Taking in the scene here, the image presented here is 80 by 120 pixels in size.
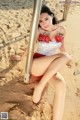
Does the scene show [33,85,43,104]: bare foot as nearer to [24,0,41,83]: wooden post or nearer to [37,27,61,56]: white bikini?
[24,0,41,83]: wooden post

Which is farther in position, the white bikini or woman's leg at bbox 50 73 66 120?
the white bikini

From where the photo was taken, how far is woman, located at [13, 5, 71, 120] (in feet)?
4.64

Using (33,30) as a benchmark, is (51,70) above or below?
below

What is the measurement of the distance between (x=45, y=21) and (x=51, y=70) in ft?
0.90

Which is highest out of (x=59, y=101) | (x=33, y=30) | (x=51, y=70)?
(x=33, y=30)

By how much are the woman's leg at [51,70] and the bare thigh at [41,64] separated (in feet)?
0.06

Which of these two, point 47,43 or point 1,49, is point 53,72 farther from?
point 1,49

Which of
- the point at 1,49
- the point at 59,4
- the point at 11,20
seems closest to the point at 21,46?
the point at 1,49

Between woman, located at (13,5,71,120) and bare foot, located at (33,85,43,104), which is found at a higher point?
woman, located at (13,5,71,120)

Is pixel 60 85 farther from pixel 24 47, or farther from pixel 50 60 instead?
pixel 24 47

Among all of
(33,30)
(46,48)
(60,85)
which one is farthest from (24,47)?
(33,30)

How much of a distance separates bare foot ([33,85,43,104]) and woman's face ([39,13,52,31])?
13.3 inches

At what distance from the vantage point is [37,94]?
1.43 m

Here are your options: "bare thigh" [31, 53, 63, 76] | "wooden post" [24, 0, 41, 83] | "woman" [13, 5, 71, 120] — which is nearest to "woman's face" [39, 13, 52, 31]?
→ "woman" [13, 5, 71, 120]
